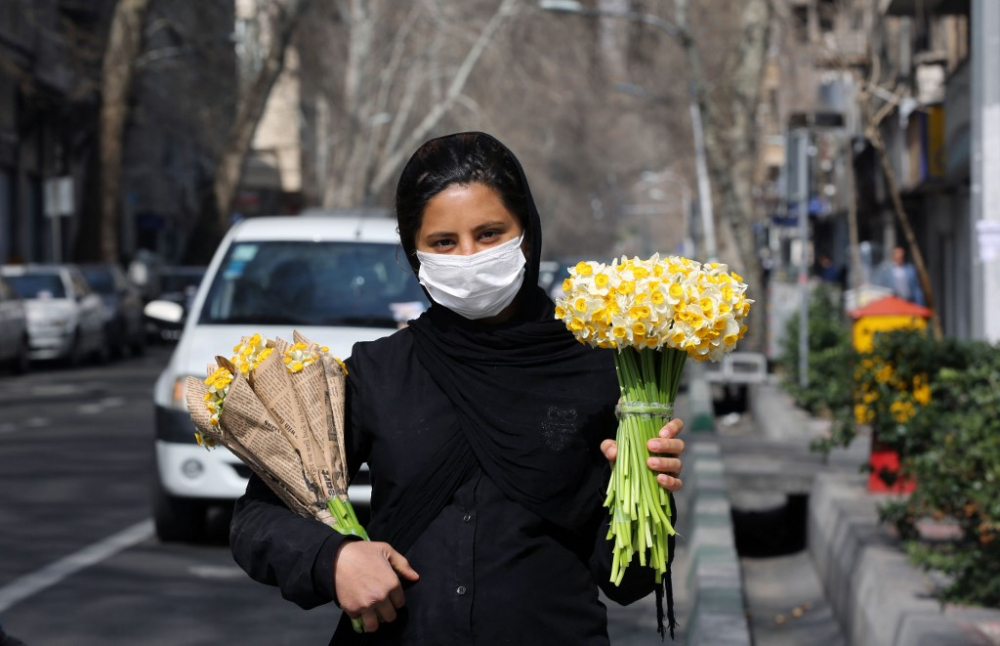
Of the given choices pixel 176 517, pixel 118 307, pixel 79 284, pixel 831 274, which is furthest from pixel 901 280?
pixel 176 517

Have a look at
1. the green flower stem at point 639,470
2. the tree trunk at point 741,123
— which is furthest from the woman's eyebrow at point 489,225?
the tree trunk at point 741,123

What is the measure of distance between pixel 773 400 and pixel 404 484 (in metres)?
16.4

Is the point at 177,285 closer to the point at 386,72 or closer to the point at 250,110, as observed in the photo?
the point at 250,110

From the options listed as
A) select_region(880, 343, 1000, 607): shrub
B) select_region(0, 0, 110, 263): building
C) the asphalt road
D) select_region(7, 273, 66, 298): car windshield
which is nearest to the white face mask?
→ select_region(880, 343, 1000, 607): shrub

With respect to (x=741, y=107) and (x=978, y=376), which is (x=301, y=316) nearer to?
(x=978, y=376)

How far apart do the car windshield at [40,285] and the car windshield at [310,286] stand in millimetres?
19601

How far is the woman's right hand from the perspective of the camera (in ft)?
9.50

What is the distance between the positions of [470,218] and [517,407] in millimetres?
351

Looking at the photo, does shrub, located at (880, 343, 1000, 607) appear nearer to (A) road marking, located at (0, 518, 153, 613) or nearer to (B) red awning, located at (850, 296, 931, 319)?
(A) road marking, located at (0, 518, 153, 613)

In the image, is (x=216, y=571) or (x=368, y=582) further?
(x=216, y=571)

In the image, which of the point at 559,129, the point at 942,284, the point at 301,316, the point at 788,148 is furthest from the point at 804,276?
the point at 559,129

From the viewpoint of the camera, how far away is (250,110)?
4206 cm

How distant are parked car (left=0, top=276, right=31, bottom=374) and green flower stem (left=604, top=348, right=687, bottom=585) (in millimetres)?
23439

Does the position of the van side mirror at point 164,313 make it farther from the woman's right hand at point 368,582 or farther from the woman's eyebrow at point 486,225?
the woman's right hand at point 368,582
